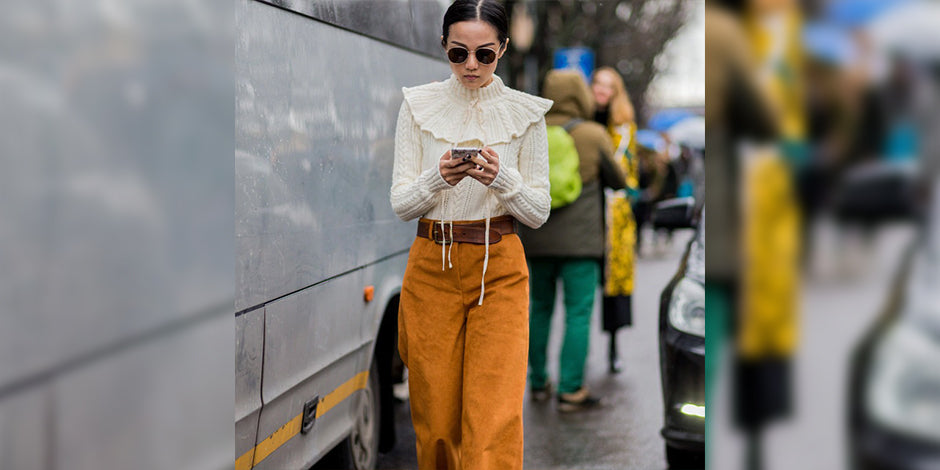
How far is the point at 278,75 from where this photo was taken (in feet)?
10.3

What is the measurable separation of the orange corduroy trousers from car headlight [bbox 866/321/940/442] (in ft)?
6.14

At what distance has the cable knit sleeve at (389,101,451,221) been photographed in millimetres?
3043

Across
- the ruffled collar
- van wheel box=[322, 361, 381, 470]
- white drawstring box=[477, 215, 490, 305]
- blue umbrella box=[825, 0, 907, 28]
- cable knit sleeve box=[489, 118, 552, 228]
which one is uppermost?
the ruffled collar

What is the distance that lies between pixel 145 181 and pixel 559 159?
3.36m

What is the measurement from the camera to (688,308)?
4.54 meters

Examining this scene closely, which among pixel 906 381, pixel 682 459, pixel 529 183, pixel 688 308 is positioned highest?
pixel 529 183

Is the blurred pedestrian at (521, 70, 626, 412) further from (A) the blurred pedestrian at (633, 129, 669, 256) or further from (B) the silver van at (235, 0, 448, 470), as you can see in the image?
(A) the blurred pedestrian at (633, 129, 669, 256)

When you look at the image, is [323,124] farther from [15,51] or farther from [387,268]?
[15,51]

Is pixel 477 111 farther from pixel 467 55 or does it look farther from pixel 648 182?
pixel 648 182

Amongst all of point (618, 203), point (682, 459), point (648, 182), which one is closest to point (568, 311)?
point (618, 203)

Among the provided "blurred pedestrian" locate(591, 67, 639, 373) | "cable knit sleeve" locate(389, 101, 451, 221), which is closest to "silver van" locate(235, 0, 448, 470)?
"cable knit sleeve" locate(389, 101, 451, 221)

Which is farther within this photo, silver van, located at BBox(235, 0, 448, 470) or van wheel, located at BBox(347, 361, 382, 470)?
van wheel, located at BBox(347, 361, 382, 470)

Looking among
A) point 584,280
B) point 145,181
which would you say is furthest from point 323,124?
point 584,280

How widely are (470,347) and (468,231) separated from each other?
0.38 m
